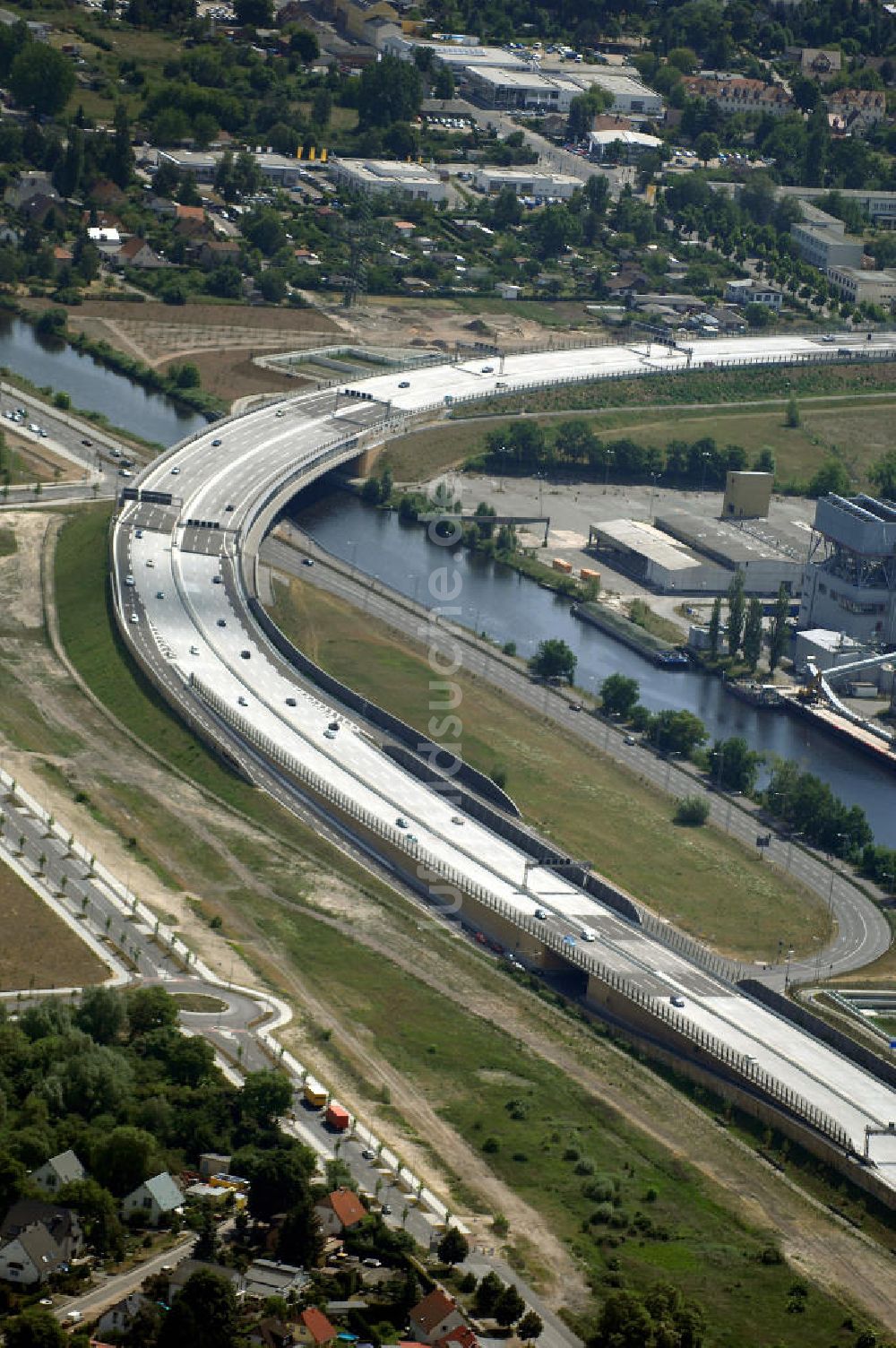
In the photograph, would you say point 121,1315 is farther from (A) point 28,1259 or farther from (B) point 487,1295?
(B) point 487,1295

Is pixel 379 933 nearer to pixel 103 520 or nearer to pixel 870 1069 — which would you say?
pixel 870 1069

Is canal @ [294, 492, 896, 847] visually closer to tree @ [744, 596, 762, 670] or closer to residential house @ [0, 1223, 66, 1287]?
tree @ [744, 596, 762, 670]

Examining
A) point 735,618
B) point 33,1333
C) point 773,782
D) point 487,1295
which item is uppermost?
point 33,1333

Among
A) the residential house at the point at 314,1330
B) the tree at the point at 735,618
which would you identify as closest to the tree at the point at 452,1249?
the residential house at the point at 314,1330

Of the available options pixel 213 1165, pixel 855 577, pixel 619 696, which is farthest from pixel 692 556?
pixel 213 1165

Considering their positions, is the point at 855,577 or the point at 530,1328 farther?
the point at 855,577

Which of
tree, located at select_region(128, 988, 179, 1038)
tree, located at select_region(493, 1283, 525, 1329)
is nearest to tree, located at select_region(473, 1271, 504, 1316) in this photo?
tree, located at select_region(493, 1283, 525, 1329)
